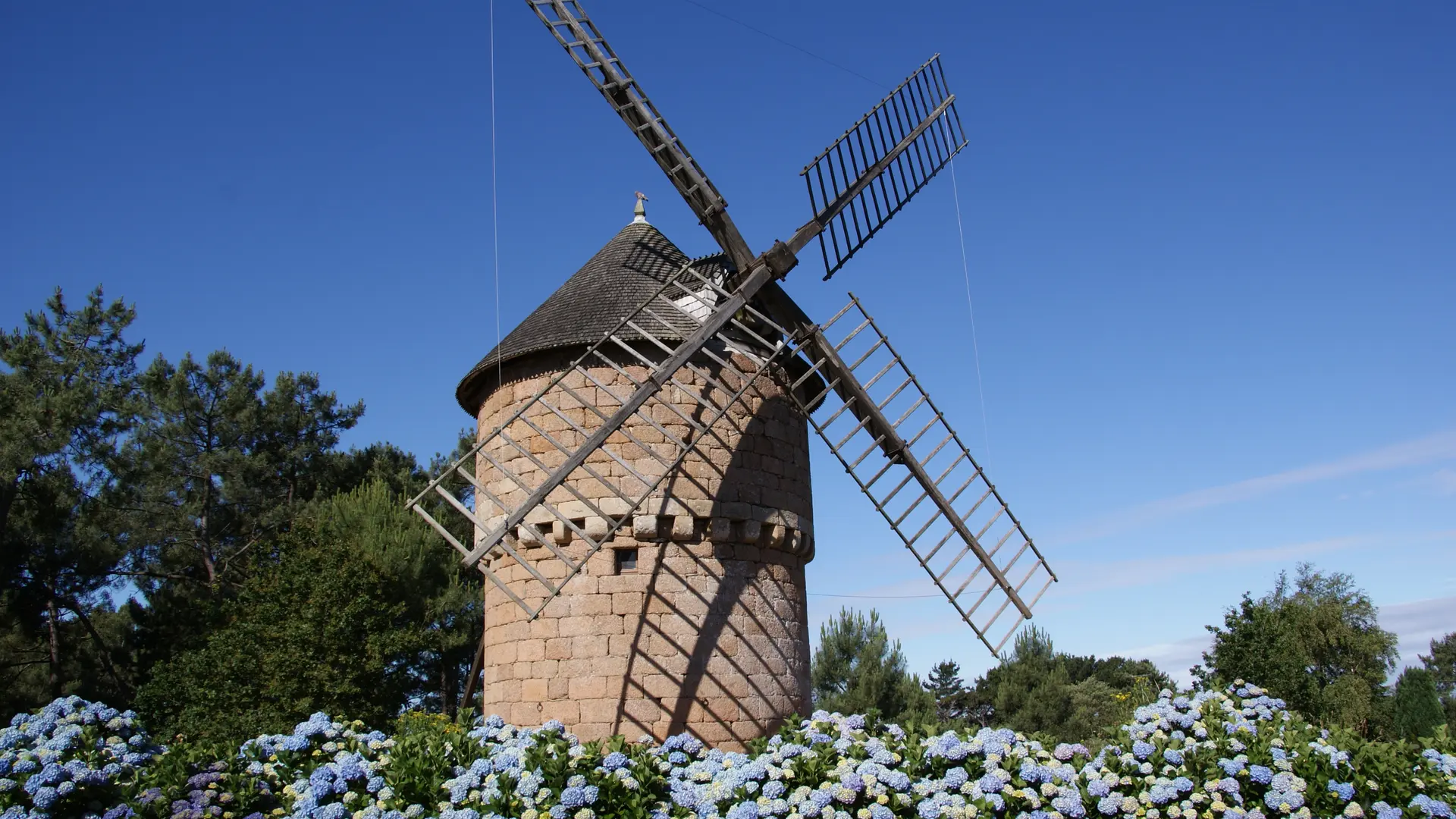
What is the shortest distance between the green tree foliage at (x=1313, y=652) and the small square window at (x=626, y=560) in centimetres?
507

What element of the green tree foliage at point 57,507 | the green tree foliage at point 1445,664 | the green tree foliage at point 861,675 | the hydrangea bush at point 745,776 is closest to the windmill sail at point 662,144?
the hydrangea bush at point 745,776

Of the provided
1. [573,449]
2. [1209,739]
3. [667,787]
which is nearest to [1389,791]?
[1209,739]

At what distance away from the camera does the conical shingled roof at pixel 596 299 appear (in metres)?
9.57

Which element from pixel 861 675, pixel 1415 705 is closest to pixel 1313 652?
pixel 1415 705

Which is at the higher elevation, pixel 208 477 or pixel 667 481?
pixel 208 477

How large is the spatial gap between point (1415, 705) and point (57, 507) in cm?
2744

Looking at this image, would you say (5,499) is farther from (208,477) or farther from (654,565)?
(654,565)

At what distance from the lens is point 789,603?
383 inches

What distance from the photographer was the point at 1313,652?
85.7 feet

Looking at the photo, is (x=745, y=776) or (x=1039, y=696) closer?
(x=745, y=776)

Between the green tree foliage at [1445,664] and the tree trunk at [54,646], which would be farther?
the green tree foliage at [1445,664]

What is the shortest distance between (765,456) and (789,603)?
4.58 ft

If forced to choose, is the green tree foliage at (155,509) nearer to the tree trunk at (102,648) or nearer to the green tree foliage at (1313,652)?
the tree trunk at (102,648)

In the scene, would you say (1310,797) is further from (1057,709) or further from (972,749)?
(1057,709)
